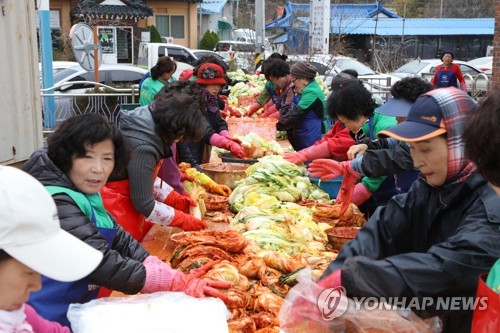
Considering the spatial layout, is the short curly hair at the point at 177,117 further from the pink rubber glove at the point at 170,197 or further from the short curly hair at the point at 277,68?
the short curly hair at the point at 277,68

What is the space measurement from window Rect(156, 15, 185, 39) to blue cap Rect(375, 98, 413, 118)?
33531 millimetres

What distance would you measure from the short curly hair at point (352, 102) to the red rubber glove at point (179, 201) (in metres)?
1.27

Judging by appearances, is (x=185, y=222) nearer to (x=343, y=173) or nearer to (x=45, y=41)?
(x=343, y=173)

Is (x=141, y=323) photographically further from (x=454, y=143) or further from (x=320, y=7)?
(x=320, y=7)

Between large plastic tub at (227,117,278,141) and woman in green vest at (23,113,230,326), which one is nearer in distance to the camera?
woman in green vest at (23,113,230,326)

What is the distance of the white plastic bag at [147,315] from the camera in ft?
7.64

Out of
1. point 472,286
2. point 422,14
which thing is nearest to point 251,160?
point 472,286

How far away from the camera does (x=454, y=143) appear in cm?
210

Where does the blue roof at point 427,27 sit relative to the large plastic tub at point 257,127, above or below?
above

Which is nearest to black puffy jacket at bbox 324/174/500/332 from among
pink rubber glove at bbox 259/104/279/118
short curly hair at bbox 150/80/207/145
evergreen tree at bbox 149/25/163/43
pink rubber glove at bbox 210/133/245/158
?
short curly hair at bbox 150/80/207/145

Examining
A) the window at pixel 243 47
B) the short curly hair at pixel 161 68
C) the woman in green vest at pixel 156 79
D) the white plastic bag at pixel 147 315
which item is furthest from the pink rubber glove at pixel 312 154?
the window at pixel 243 47

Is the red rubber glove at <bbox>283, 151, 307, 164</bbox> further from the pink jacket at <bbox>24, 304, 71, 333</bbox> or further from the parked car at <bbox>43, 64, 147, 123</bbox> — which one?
the parked car at <bbox>43, 64, 147, 123</bbox>

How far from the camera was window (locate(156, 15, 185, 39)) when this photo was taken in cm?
3631

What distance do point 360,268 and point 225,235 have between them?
172 centimetres
